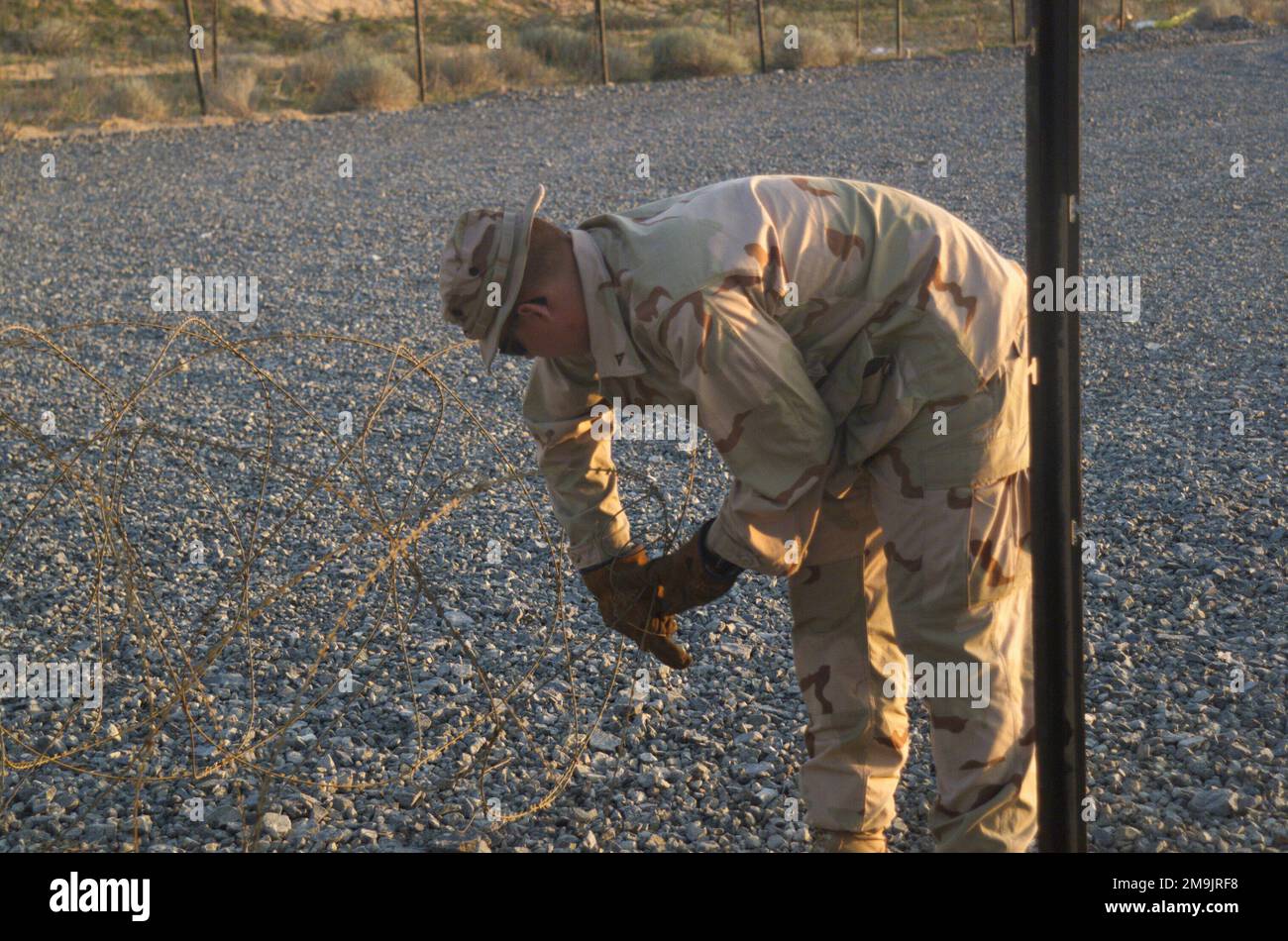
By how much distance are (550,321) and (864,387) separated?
0.67 metres

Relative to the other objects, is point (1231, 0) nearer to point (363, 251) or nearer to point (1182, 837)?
point (363, 251)

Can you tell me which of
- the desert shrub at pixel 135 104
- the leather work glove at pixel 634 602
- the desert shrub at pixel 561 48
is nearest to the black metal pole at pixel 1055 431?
the leather work glove at pixel 634 602

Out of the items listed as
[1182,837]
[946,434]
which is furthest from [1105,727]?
[946,434]

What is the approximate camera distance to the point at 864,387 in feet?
9.25

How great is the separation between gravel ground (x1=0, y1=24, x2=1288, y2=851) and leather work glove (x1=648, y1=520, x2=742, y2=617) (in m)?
0.28

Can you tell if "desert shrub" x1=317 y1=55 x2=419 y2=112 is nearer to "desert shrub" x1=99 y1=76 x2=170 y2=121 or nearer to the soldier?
"desert shrub" x1=99 y1=76 x2=170 y2=121

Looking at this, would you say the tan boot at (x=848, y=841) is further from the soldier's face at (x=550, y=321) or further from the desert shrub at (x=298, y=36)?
the desert shrub at (x=298, y=36)

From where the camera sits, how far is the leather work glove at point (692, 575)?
2.89 metres

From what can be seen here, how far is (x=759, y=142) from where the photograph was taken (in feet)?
49.0

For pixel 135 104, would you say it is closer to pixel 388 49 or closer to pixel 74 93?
pixel 74 93

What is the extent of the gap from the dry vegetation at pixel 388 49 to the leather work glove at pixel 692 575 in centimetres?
1522

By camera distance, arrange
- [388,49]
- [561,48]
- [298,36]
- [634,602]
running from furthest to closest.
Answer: [298,36] < [388,49] < [561,48] < [634,602]

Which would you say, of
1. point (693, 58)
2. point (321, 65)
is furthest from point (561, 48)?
point (321, 65)

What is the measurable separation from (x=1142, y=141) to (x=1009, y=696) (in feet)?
42.9
